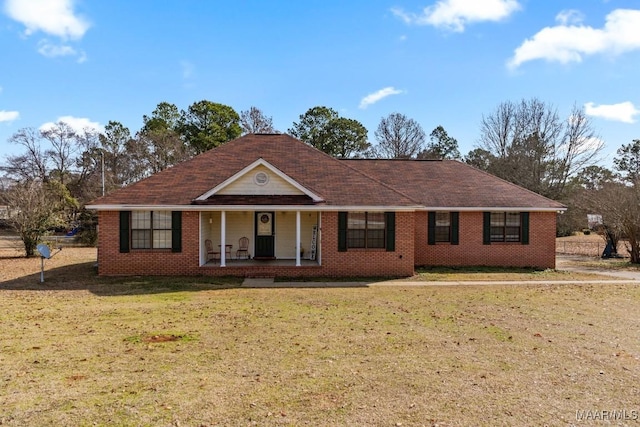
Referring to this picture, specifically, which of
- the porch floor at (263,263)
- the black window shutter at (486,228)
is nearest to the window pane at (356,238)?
the porch floor at (263,263)

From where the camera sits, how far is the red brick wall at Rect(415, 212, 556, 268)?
1847 cm

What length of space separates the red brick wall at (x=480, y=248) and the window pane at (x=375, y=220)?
9.20 ft

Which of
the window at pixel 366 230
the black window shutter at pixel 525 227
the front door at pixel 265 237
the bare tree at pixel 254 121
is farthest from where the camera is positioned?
the bare tree at pixel 254 121

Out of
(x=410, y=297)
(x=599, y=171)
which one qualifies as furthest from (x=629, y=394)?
(x=599, y=171)

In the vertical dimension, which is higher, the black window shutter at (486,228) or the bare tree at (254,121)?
the bare tree at (254,121)

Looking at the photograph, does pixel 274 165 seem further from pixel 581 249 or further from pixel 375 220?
pixel 581 249

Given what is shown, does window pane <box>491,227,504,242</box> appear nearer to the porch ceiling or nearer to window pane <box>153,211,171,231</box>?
the porch ceiling

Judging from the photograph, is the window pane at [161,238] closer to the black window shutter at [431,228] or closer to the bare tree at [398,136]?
the black window shutter at [431,228]

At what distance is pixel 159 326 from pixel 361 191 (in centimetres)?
990

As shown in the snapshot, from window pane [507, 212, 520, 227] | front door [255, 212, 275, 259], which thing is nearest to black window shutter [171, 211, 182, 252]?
front door [255, 212, 275, 259]

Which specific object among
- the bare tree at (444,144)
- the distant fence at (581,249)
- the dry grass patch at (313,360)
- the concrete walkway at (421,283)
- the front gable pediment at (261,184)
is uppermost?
the bare tree at (444,144)

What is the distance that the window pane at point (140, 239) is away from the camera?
1572 cm

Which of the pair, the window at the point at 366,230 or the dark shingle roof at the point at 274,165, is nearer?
the dark shingle roof at the point at 274,165

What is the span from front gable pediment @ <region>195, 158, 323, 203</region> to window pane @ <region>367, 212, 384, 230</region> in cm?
200
